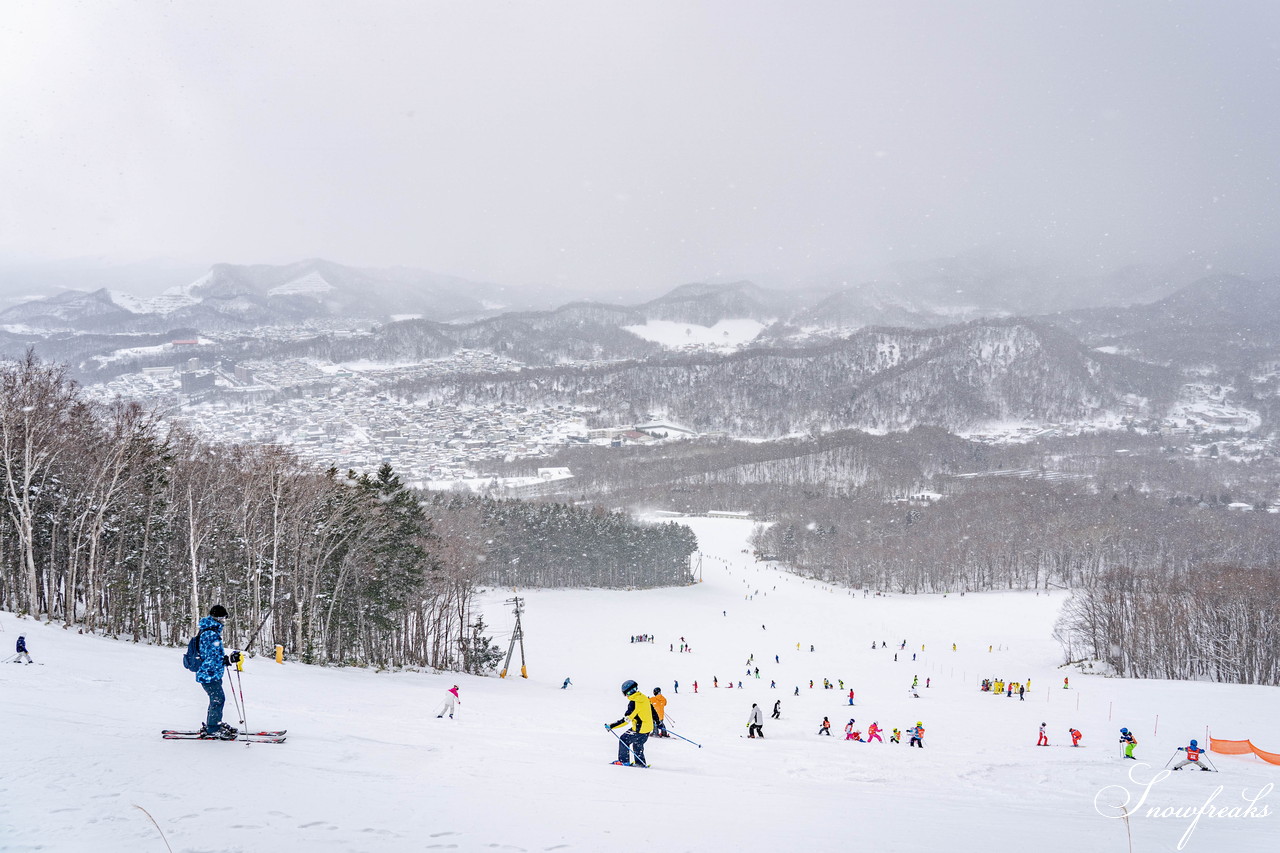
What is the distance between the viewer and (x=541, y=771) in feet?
31.7

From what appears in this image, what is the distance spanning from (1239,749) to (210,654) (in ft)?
76.9

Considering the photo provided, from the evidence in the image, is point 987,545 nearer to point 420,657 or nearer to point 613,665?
point 613,665

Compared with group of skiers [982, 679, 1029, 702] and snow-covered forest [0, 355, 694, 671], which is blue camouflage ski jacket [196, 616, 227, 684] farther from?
group of skiers [982, 679, 1029, 702]

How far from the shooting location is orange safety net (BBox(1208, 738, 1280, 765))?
17.3 m

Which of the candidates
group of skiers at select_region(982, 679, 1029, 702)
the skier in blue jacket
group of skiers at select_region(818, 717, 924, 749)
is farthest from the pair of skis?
group of skiers at select_region(982, 679, 1029, 702)

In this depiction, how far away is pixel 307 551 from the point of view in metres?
28.6

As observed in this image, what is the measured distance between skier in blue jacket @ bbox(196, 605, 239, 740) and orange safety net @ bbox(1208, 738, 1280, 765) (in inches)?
885

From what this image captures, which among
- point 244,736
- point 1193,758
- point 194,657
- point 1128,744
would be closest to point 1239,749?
point 1128,744

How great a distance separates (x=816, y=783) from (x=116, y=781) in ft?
32.0

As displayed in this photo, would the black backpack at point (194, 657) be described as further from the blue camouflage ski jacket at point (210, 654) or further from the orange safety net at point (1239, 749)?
the orange safety net at point (1239, 749)

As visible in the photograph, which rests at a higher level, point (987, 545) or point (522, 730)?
point (522, 730)

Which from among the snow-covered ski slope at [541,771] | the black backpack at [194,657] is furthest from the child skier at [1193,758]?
the black backpack at [194,657]

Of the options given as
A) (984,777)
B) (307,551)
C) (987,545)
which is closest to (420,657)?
(307,551)

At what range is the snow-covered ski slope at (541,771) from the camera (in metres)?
6.44
